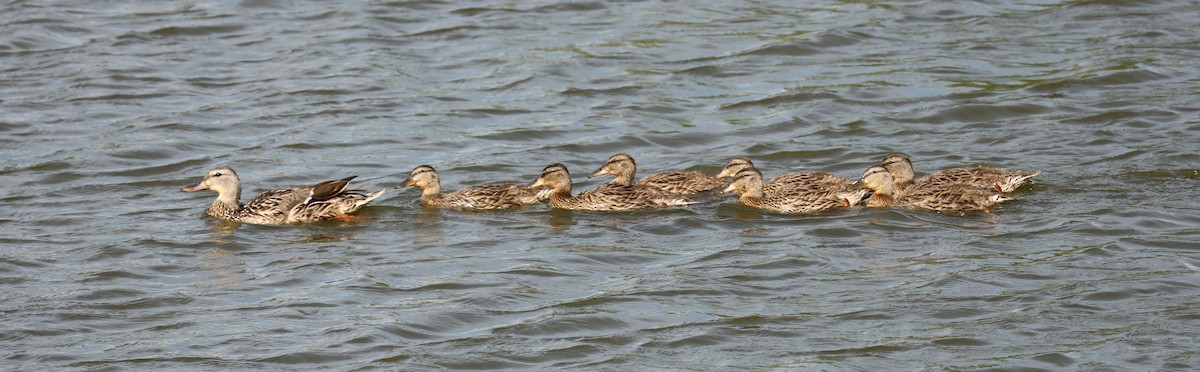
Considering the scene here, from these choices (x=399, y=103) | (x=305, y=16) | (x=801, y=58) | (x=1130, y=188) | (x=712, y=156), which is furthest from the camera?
(x=305, y=16)

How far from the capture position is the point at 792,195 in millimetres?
A: 12867

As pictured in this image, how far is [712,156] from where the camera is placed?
1493 centimetres

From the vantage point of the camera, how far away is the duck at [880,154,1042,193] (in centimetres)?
1271

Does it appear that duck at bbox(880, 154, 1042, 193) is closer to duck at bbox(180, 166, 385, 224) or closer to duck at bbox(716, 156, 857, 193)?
duck at bbox(716, 156, 857, 193)

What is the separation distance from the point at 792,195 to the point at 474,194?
2615 millimetres

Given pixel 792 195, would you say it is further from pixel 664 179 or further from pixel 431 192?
pixel 431 192

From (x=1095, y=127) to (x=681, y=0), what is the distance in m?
7.58

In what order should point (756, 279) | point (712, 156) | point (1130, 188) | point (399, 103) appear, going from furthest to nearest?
point (399, 103) < point (712, 156) < point (1130, 188) < point (756, 279)

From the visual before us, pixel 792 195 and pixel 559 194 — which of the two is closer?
pixel 792 195

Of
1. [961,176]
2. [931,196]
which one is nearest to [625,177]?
[931,196]

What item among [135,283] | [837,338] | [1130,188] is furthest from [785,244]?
[135,283]

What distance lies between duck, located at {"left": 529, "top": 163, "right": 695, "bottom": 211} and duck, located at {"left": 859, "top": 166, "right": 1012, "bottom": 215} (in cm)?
150

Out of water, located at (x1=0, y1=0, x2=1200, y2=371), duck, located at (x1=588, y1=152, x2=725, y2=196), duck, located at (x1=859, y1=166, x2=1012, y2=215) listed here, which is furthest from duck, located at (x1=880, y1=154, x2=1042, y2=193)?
duck, located at (x1=588, y1=152, x2=725, y2=196)

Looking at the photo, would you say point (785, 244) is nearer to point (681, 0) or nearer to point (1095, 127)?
point (1095, 127)
